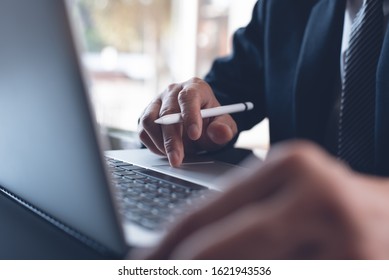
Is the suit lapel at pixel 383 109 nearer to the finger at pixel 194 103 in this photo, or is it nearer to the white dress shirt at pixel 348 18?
the white dress shirt at pixel 348 18

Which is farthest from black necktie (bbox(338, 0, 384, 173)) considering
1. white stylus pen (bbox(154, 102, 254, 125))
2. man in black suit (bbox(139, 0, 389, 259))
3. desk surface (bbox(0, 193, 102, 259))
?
desk surface (bbox(0, 193, 102, 259))

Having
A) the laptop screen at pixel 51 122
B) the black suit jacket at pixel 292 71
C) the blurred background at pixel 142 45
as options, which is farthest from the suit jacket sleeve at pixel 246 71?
the blurred background at pixel 142 45

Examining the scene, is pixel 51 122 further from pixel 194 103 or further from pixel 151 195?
pixel 194 103

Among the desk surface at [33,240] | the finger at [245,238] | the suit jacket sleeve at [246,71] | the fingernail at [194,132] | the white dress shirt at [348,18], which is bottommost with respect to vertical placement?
the suit jacket sleeve at [246,71]

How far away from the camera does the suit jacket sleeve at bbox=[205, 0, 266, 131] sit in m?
0.93

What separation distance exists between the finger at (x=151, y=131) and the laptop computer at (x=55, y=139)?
19 cm

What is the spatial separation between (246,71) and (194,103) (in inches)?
15.7

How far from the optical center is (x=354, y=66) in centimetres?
71

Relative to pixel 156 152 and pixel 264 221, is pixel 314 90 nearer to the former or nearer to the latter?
pixel 156 152

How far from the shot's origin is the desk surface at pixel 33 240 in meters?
0.32

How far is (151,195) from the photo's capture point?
401 mm

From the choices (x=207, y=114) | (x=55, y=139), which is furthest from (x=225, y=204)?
(x=207, y=114)

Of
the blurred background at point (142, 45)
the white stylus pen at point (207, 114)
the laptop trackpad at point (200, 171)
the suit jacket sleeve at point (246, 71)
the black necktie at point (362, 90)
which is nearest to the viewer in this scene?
the laptop trackpad at point (200, 171)
